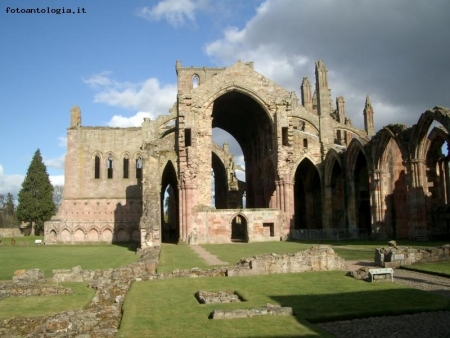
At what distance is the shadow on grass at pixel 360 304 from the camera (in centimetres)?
818

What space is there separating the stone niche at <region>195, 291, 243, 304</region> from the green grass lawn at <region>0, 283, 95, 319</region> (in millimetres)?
2559

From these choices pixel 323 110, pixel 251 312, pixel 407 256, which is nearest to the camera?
pixel 251 312

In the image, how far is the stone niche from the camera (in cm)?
979

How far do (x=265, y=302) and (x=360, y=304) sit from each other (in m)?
1.92

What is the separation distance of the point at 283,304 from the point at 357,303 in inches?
59.1

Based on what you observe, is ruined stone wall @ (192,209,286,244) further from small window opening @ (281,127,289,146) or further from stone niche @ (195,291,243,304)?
stone niche @ (195,291,243,304)

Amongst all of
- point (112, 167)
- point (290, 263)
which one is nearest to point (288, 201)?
point (112, 167)

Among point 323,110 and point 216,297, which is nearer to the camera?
point 216,297

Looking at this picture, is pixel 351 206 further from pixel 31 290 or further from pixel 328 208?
pixel 31 290

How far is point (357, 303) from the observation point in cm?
909

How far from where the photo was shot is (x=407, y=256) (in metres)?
15.4

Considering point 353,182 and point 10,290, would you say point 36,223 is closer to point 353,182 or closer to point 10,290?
point 353,182

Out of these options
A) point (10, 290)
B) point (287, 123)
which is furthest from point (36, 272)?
point (287, 123)

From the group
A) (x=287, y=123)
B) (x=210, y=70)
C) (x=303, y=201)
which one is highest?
(x=210, y=70)
